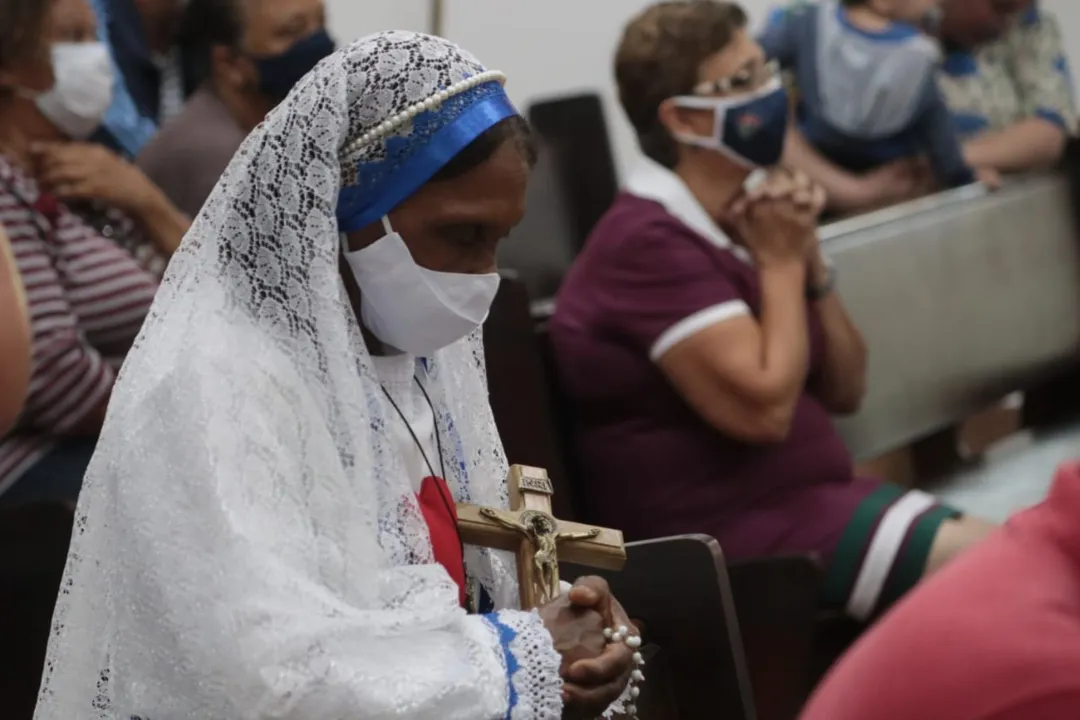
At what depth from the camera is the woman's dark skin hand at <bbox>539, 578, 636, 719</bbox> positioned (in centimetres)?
151

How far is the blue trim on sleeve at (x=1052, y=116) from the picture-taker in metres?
4.62

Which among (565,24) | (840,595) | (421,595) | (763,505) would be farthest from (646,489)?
(565,24)

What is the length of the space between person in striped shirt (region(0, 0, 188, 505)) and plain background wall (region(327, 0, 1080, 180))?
2.06m

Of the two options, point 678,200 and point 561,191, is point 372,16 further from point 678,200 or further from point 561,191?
point 678,200

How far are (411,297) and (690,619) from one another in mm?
729

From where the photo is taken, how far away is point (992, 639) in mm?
1089

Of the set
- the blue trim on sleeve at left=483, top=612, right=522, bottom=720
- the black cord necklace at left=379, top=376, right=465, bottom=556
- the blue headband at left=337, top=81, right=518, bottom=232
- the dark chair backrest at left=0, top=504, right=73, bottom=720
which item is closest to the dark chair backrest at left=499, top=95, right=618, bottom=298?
the dark chair backrest at left=0, top=504, right=73, bottom=720

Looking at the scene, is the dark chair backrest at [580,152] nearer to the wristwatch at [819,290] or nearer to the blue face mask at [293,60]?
the blue face mask at [293,60]

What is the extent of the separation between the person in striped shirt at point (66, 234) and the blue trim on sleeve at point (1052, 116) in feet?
9.21

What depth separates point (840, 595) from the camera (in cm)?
266

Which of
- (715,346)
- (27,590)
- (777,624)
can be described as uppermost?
(27,590)

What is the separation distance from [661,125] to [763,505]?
724mm

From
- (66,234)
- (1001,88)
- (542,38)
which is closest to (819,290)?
(66,234)

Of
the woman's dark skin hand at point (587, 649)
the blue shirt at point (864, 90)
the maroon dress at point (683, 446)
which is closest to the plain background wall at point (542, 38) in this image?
the blue shirt at point (864, 90)
